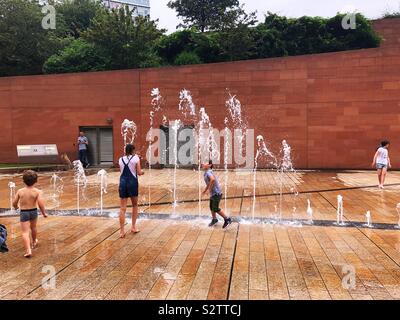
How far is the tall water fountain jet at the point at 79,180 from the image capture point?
1226 centimetres

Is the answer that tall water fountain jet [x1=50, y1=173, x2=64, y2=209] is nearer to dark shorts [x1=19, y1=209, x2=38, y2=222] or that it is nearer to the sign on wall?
dark shorts [x1=19, y1=209, x2=38, y2=222]

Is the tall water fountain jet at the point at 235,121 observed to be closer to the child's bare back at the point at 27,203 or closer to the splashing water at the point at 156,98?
the splashing water at the point at 156,98

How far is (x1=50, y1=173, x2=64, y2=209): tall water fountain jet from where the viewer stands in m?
11.4

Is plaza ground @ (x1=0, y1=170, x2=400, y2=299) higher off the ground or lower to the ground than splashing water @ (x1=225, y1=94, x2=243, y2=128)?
lower

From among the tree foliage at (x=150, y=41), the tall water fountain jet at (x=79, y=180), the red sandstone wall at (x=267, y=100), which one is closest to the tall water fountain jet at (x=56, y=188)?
the tall water fountain jet at (x=79, y=180)

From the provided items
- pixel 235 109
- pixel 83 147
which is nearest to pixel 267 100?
Result: pixel 235 109

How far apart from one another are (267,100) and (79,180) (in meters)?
9.66

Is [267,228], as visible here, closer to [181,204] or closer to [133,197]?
[133,197]

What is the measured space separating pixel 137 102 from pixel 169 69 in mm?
2391

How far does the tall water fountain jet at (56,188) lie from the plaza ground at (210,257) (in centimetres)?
74

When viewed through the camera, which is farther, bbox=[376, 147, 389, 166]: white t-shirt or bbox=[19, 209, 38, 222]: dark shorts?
bbox=[376, 147, 389, 166]: white t-shirt

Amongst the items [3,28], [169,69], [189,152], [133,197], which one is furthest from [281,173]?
[3,28]

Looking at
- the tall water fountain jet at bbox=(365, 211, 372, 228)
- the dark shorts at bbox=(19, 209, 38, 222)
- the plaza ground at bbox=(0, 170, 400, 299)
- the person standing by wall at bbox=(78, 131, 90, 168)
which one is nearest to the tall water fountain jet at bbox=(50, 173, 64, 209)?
the plaza ground at bbox=(0, 170, 400, 299)

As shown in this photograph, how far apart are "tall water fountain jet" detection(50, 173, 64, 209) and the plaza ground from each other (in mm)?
742
